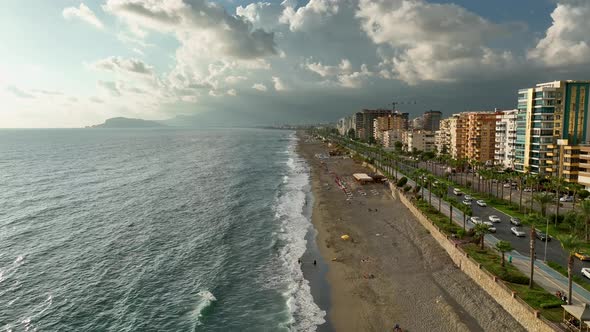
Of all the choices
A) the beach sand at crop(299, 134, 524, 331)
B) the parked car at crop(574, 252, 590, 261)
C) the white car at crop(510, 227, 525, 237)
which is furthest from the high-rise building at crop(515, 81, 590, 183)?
the parked car at crop(574, 252, 590, 261)

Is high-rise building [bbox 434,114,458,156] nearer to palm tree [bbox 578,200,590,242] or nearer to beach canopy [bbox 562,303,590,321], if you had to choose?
palm tree [bbox 578,200,590,242]

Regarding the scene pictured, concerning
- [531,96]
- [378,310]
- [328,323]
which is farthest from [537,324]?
[531,96]

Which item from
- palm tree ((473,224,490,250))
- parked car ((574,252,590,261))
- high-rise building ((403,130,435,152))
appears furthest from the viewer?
high-rise building ((403,130,435,152))

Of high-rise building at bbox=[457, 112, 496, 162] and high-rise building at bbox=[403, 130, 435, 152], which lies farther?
high-rise building at bbox=[403, 130, 435, 152]

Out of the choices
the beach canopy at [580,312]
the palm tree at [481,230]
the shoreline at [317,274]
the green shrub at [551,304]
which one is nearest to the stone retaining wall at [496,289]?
the green shrub at [551,304]

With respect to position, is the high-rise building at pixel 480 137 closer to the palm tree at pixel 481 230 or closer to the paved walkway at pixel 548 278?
the paved walkway at pixel 548 278

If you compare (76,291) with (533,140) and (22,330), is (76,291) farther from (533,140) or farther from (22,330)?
(533,140)

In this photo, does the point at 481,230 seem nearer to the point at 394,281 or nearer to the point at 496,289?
the point at 496,289
